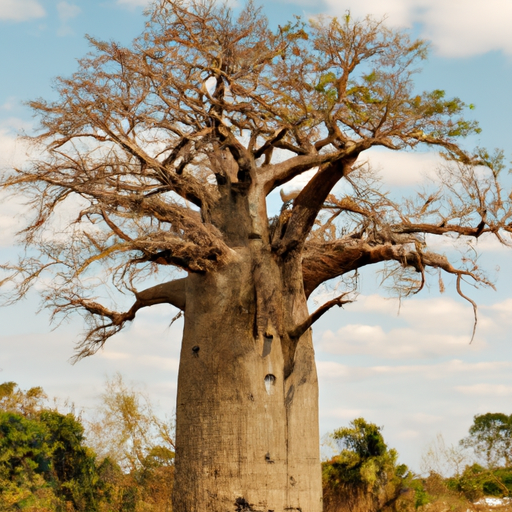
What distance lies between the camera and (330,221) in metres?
10.8

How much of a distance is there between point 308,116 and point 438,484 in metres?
6.17

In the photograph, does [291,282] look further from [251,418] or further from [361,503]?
[361,503]

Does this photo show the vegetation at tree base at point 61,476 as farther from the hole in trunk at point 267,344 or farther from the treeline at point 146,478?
the hole in trunk at point 267,344

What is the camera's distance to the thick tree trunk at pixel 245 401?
763 centimetres

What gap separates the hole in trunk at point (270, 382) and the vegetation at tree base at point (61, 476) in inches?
167

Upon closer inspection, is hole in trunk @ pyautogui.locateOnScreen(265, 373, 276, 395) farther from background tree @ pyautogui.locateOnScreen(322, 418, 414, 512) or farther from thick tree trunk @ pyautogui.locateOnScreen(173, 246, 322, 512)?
background tree @ pyautogui.locateOnScreen(322, 418, 414, 512)

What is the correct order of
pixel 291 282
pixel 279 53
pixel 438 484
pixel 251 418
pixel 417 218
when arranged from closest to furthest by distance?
pixel 251 418
pixel 291 282
pixel 279 53
pixel 417 218
pixel 438 484

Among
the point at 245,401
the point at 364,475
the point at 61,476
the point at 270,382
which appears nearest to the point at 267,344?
the point at 270,382

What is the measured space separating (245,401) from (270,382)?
1.28 feet

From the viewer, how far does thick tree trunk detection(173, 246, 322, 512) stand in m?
7.63

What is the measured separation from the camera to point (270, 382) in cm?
802

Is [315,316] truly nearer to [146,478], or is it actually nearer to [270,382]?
[270,382]

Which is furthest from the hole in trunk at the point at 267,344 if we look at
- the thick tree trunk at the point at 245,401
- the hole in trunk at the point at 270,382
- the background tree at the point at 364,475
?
the background tree at the point at 364,475

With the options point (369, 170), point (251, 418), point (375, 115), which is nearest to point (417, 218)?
point (369, 170)
